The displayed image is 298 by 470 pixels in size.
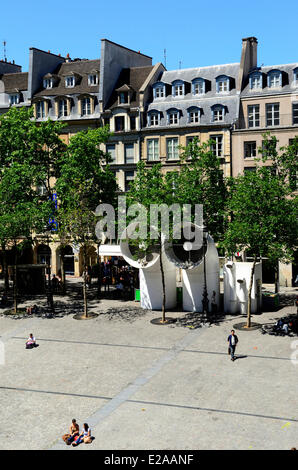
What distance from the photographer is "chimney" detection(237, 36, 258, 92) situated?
50.8 m

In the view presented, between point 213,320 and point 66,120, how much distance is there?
99.2ft

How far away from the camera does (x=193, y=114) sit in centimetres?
5188

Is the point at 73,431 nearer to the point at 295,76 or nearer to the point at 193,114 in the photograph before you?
the point at 193,114

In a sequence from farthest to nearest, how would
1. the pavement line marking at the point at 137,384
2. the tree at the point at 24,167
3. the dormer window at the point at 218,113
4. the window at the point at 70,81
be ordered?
the window at the point at 70,81 < the dormer window at the point at 218,113 < the tree at the point at 24,167 < the pavement line marking at the point at 137,384

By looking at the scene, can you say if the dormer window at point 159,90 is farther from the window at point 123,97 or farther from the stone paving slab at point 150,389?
the stone paving slab at point 150,389

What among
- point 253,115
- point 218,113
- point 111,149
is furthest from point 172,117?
point 253,115

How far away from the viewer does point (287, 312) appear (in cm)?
3566

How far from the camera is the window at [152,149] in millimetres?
52938

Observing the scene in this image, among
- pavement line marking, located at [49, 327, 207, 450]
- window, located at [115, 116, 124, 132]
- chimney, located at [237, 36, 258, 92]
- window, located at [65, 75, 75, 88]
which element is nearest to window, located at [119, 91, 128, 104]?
window, located at [115, 116, 124, 132]

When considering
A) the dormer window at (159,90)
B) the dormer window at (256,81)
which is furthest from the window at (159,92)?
the dormer window at (256,81)

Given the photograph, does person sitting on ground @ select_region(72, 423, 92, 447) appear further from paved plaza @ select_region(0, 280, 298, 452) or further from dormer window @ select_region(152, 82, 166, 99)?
dormer window @ select_region(152, 82, 166, 99)

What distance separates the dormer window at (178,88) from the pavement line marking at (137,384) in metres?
30.0

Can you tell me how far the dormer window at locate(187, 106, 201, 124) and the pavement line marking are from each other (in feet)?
85.4
